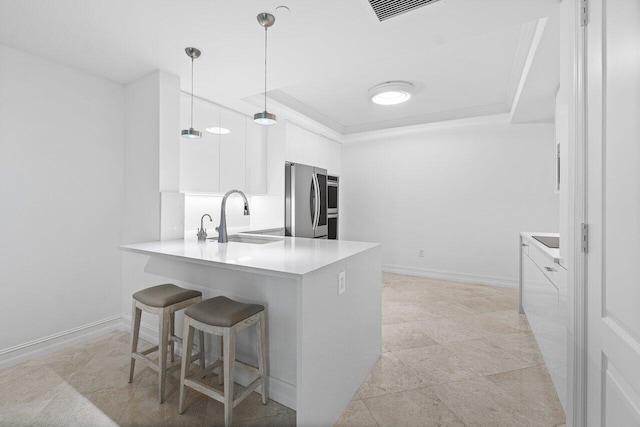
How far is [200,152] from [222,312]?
207 centimetres

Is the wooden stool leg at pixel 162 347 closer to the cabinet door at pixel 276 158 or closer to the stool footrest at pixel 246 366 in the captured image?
the stool footrest at pixel 246 366

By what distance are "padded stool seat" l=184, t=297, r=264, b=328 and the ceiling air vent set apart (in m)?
1.95

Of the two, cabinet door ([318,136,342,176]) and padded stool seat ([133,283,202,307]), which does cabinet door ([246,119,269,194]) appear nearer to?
cabinet door ([318,136,342,176])

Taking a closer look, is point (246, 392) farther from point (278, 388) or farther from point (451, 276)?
point (451, 276)

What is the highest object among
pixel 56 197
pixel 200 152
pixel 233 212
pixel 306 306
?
pixel 200 152

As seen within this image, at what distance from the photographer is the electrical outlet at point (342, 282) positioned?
1.71 metres

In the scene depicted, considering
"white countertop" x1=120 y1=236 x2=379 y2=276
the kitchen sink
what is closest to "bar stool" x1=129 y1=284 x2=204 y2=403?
"white countertop" x1=120 y1=236 x2=379 y2=276

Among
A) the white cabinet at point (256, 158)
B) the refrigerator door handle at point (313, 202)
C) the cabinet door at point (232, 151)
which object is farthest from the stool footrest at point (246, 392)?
the refrigerator door handle at point (313, 202)

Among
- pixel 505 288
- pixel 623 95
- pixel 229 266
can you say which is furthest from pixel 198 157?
pixel 505 288

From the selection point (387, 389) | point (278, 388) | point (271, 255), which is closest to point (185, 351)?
point (278, 388)

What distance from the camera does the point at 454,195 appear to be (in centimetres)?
469

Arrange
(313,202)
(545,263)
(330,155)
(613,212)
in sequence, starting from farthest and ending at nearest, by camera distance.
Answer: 1. (330,155)
2. (313,202)
3. (545,263)
4. (613,212)

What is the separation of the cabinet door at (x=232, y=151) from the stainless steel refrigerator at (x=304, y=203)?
0.73m

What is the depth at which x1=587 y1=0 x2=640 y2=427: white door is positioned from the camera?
87cm
